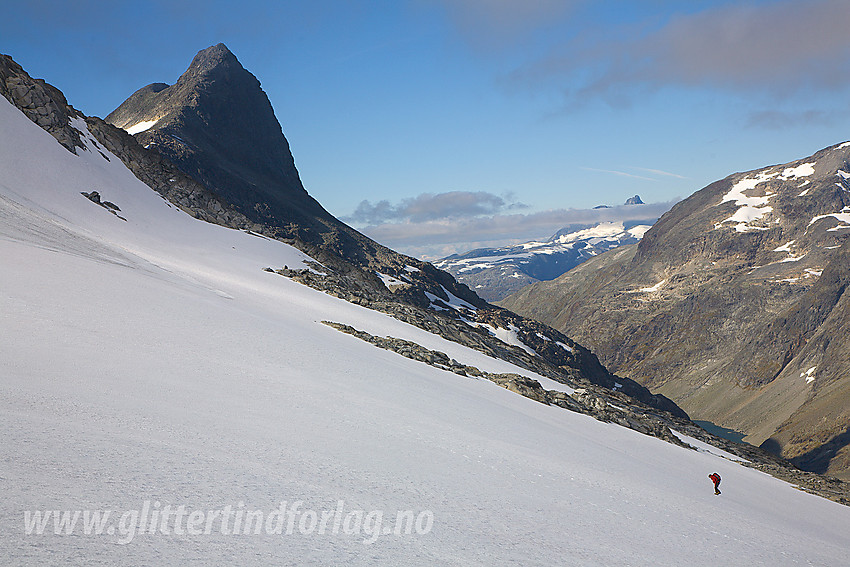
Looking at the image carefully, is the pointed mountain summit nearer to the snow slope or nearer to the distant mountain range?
the distant mountain range

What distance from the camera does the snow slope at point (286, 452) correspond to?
643cm

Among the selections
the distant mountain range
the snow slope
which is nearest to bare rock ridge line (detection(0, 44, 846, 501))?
the distant mountain range

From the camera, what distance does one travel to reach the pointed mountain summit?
11681 centimetres

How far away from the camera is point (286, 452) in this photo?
354 inches

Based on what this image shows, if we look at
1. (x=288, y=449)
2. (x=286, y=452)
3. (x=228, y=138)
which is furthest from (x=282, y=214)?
(x=286, y=452)

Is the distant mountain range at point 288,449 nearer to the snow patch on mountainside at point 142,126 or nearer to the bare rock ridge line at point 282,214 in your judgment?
the bare rock ridge line at point 282,214

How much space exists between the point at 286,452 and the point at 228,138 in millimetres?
155746

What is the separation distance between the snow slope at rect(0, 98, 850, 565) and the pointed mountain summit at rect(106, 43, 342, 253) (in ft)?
313

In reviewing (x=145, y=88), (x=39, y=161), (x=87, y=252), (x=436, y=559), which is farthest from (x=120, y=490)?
(x=145, y=88)

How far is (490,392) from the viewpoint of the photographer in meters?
25.4

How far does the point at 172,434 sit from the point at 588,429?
2019 centimetres

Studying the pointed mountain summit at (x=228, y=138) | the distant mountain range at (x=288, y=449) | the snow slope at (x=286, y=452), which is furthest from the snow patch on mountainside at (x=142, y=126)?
the snow slope at (x=286, y=452)

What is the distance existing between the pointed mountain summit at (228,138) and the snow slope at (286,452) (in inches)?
3752

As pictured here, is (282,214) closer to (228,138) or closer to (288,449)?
(228,138)
